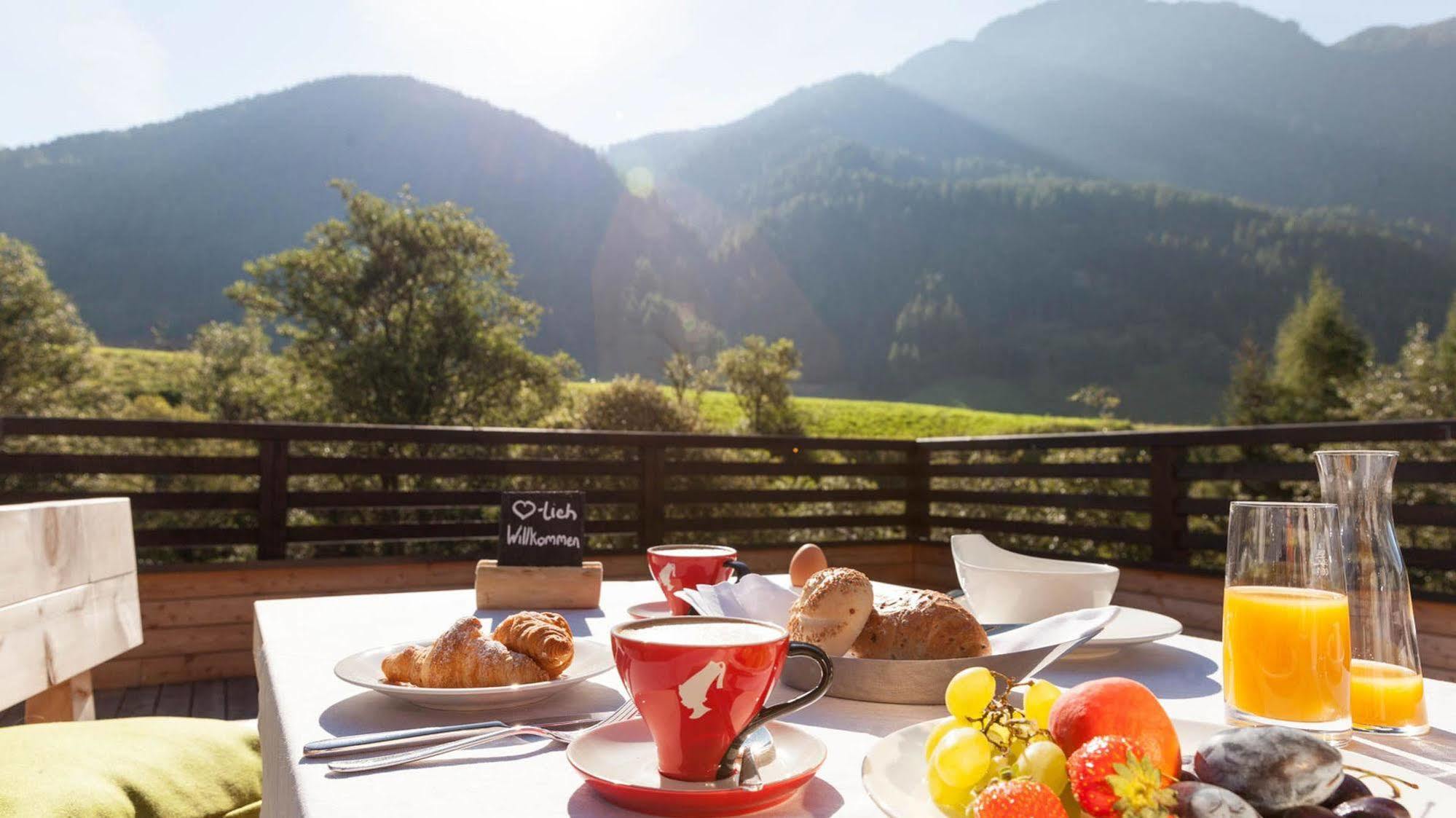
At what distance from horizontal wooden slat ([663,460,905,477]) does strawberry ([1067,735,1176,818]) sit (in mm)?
4326

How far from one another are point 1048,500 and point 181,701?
4181mm

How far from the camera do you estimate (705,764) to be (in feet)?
1.94

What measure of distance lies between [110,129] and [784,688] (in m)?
56.9

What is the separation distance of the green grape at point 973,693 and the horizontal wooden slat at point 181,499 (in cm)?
391

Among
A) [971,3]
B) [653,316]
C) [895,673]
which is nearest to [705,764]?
[895,673]

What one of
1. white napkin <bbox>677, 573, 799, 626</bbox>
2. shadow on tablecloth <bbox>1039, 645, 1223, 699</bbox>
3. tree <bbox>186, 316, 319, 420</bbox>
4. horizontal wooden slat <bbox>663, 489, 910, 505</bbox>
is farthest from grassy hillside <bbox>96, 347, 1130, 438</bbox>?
white napkin <bbox>677, 573, 799, 626</bbox>

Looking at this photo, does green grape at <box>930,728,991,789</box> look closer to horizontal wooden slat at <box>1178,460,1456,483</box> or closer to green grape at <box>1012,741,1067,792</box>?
green grape at <box>1012,741,1067,792</box>

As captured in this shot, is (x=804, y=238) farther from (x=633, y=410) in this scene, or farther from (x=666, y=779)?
(x=666, y=779)

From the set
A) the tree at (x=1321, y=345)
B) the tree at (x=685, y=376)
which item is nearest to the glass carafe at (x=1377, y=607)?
the tree at (x=685, y=376)

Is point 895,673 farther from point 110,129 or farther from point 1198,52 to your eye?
point 1198,52

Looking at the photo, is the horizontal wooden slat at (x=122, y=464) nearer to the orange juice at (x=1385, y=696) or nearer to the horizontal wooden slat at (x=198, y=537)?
the horizontal wooden slat at (x=198, y=537)

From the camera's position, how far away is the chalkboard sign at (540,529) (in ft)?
4.72

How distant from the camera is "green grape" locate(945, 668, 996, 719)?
60 centimetres

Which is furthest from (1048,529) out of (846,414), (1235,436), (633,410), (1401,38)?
(1401,38)
